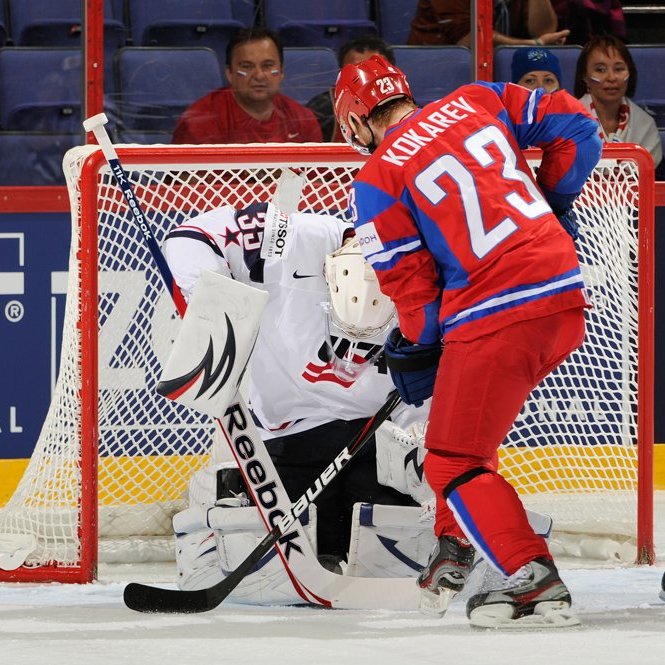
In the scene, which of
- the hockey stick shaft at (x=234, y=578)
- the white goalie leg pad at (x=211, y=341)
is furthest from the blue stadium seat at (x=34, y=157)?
the hockey stick shaft at (x=234, y=578)

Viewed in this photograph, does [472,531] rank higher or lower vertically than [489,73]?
lower

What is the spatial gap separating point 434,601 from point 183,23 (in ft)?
7.08

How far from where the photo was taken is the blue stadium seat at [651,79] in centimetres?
427

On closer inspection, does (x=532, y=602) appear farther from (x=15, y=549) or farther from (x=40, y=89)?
(x=40, y=89)

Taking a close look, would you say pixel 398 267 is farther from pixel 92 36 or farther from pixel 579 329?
pixel 92 36

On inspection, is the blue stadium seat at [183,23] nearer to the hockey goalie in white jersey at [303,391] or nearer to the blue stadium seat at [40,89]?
the blue stadium seat at [40,89]

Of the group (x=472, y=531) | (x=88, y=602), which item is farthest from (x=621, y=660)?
(x=88, y=602)

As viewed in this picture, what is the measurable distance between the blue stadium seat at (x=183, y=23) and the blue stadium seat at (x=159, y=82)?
0.03 metres

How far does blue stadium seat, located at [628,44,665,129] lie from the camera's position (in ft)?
14.0

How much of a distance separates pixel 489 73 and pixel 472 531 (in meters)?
1.94

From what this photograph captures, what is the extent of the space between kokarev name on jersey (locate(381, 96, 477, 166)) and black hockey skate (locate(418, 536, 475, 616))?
677mm

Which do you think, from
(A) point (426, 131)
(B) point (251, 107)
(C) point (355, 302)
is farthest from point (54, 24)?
(A) point (426, 131)

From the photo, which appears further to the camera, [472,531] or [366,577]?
[366,577]

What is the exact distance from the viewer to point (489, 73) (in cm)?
400
